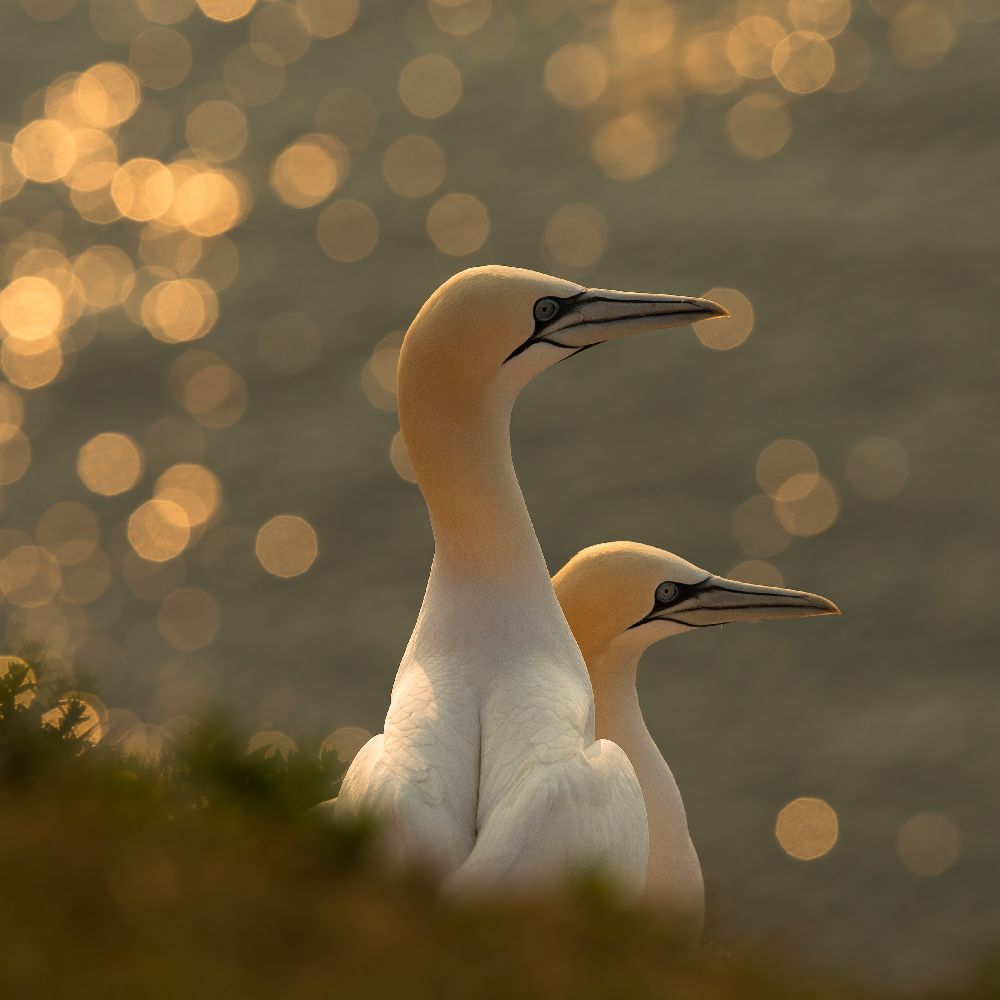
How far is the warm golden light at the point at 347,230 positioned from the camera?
22953mm

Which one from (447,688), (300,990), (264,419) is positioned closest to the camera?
(300,990)

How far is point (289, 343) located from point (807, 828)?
8.05 meters

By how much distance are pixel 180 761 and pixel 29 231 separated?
19.2 metres

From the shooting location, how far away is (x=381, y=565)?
781 inches

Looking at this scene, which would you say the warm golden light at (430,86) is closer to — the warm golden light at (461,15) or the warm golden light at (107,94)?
the warm golden light at (461,15)

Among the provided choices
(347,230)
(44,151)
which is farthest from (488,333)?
(44,151)

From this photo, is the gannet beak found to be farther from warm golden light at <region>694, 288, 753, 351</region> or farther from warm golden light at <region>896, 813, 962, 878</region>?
warm golden light at <region>694, 288, 753, 351</region>

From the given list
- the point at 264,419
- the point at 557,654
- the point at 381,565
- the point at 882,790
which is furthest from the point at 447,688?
the point at 264,419

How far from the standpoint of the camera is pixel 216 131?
80.0 ft

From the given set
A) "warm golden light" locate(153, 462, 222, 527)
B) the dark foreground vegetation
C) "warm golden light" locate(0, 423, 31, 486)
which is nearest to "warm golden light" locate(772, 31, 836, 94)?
"warm golden light" locate(153, 462, 222, 527)

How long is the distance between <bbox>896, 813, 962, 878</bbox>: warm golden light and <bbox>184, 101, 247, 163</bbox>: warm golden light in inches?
453

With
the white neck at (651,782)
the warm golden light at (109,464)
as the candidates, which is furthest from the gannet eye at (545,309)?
the warm golden light at (109,464)

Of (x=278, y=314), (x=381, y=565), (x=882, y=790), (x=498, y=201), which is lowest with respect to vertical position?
(x=882, y=790)

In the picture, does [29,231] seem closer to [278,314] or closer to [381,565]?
[278,314]
